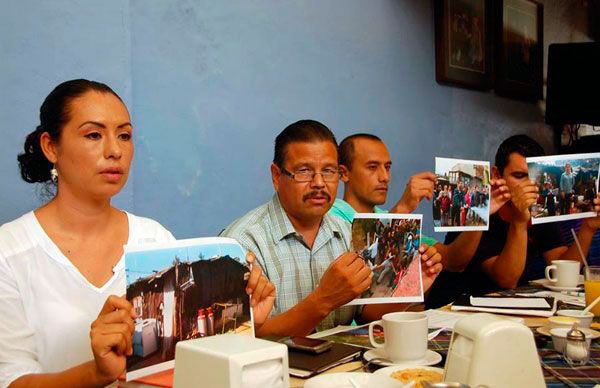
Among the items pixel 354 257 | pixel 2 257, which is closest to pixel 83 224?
pixel 2 257

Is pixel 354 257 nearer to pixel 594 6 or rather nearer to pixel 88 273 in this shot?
pixel 88 273

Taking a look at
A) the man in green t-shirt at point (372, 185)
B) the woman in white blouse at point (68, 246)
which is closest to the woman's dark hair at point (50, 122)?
the woman in white blouse at point (68, 246)

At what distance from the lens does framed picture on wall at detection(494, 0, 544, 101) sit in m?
4.47

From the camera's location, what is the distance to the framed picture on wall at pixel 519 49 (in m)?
4.47

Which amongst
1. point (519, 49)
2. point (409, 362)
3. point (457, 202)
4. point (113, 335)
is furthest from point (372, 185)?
point (519, 49)

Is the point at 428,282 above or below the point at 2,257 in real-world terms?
below

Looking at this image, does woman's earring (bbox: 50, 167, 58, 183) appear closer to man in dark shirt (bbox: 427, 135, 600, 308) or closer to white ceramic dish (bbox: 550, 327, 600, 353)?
white ceramic dish (bbox: 550, 327, 600, 353)

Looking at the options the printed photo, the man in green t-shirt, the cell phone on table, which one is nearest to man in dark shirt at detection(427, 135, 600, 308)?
the man in green t-shirt

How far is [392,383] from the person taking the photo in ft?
3.03

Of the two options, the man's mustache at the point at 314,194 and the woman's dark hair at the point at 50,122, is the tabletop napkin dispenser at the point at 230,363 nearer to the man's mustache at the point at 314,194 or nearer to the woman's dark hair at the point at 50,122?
the woman's dark hair at the point at 50,122

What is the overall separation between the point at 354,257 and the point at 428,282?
34 centimetres

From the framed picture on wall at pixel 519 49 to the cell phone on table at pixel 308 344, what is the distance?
356 centimetres

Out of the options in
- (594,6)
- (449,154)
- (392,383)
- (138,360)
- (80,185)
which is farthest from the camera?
(594,6)

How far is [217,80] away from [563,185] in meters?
1.50
